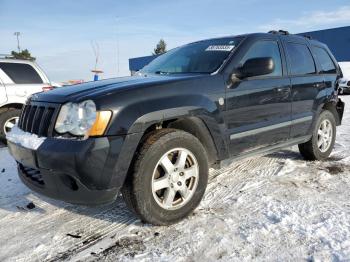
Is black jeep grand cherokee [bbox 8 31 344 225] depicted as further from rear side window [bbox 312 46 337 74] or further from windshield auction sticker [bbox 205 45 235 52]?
rear side window [bbox 312 46 337 74]

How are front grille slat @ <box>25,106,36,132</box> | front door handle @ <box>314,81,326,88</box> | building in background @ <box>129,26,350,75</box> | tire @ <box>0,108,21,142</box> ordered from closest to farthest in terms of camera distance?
front grille slat @ <box>25,106,36,132</box> → front door handle @ <box>314,81,326,88</box> → tire @ <box>0,108,21,142</box> → building in background @ <box>129,26,350,75</box>

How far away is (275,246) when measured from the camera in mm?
2699

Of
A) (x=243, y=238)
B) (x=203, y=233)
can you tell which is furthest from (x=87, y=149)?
(x=243, y=238)

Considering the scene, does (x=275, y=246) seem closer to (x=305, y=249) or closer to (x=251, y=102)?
(x=305, y=249)

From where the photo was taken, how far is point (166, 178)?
10.2ft

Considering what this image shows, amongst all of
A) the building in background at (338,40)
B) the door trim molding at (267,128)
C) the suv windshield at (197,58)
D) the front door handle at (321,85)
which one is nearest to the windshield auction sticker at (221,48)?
the suv windshield at (197,58)

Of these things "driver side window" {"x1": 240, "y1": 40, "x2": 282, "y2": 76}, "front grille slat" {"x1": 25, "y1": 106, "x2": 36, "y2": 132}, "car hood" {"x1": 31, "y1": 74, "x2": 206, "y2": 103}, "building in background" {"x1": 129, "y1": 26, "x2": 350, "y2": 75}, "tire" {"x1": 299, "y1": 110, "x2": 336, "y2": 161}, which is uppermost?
"building in background" {"x1": 129, "y1": 26, "x2": 350, "y2": 75}

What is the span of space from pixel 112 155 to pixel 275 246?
4.46 feet

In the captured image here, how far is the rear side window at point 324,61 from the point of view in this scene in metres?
5.19

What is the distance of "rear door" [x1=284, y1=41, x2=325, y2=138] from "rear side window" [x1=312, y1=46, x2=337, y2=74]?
20 cm

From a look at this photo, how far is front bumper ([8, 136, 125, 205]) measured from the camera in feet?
8.78

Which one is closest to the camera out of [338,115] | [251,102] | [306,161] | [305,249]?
[305,249]

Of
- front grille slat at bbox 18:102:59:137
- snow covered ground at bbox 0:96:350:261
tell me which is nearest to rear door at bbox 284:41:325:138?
snow covered ground at bbox 0:96:350:261

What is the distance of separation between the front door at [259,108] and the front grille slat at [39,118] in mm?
1581
